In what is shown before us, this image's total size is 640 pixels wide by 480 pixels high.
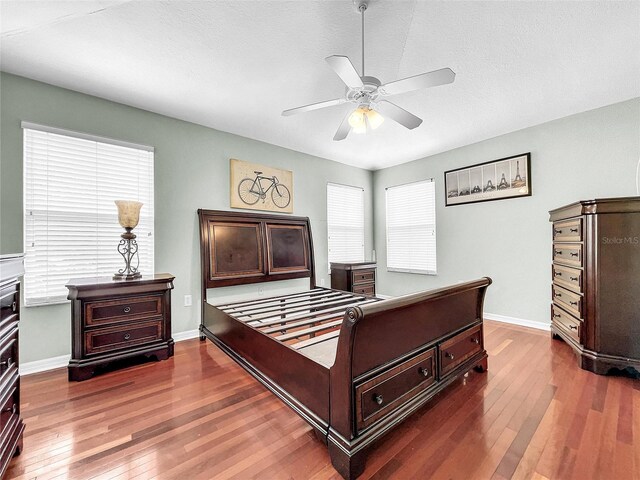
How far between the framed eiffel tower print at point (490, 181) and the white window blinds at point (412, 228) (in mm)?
381

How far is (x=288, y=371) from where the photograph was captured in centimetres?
167

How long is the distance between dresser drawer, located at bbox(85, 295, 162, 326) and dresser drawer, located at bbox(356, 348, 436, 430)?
7.24 ft

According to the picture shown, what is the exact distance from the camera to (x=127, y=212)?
257 cm

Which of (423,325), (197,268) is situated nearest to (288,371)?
(423,325)

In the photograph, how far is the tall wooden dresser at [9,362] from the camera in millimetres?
1217

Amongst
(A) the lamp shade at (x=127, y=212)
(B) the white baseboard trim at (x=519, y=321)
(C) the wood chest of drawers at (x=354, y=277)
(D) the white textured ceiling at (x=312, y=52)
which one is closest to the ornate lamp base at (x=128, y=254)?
(A) the lamp shade at (x=127, y=212)

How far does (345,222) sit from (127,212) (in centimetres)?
335

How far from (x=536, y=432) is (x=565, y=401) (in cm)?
53

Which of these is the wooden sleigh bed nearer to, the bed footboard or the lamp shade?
the bed footboard

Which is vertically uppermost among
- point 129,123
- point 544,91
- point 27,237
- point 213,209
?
point 544,91

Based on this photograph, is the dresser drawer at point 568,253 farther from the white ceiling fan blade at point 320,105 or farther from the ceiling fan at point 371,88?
the white ceiling fan blade at point 320,105

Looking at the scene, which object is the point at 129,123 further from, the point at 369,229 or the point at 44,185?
the point at 369,229

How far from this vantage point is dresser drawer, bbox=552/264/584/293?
2.44 meters

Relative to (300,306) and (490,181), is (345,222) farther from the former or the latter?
(300,306)
